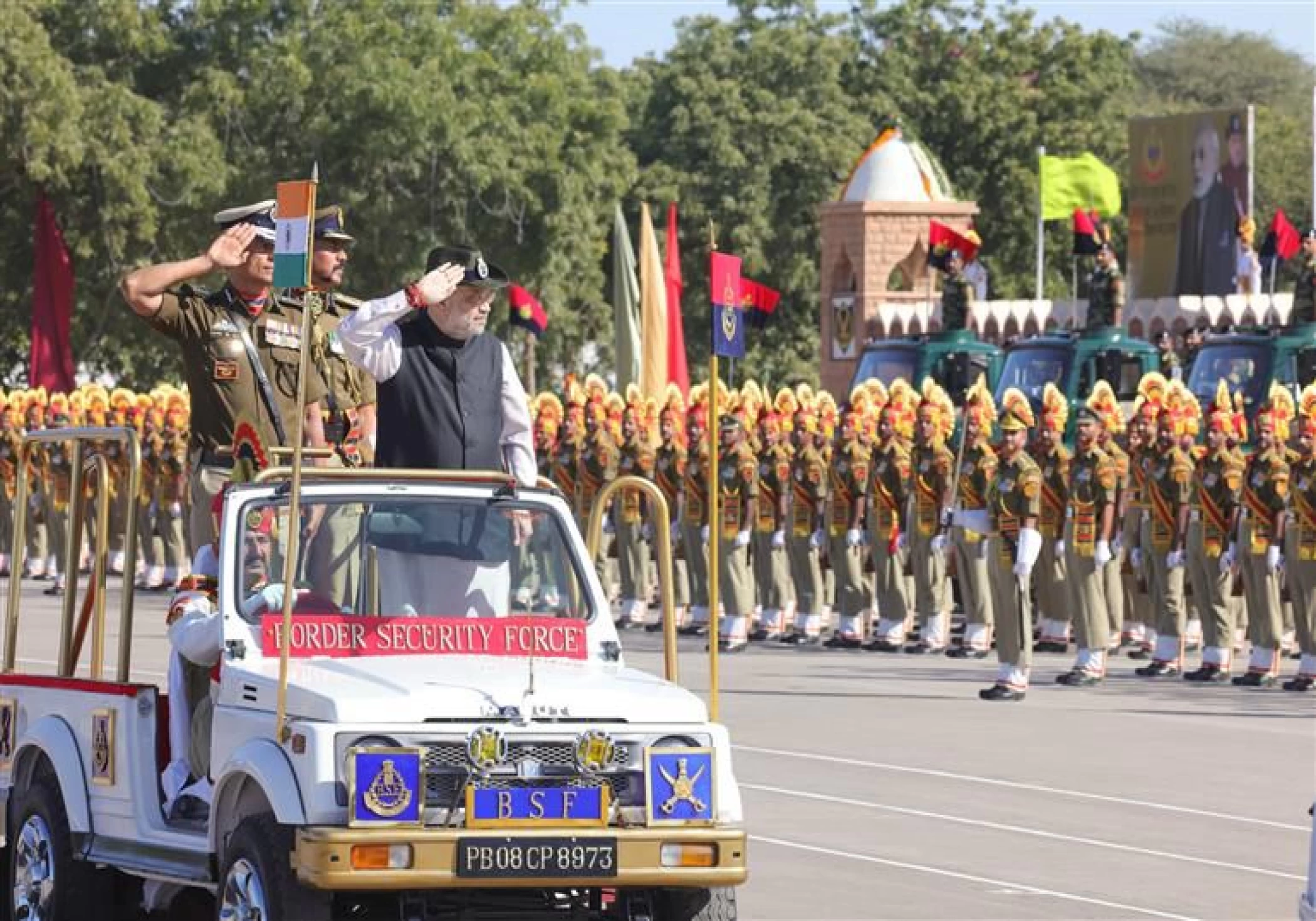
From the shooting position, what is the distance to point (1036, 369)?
33406 mm

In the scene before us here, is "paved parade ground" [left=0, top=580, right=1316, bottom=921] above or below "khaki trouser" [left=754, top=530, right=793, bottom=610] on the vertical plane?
below

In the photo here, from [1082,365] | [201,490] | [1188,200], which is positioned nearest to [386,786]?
[201,490]

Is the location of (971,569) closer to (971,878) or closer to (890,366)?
(890,366)

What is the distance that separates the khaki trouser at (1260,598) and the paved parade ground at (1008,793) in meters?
0.52

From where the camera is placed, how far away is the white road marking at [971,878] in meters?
12.1

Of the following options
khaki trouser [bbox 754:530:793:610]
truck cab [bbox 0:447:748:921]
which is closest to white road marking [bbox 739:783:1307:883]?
truck cab [bbox 0:447:748:921]

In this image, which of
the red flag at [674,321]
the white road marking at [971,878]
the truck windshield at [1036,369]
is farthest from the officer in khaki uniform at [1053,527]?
the red flag at [674,321]

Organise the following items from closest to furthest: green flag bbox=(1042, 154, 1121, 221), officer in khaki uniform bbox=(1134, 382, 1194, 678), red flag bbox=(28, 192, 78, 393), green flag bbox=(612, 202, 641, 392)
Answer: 1. officer in khaki uniform bbox=(1134, 382, 1194, 678)
2. green flag bbox=(612, 202, 641, 392)
3. green flag bbox=(1042, 154, 1121, 221)
4. red flag bbox=(28, 192, 78, 393)

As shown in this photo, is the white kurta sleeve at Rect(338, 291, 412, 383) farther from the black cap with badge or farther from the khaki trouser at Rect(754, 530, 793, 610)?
the khaki trouser at Rect(754, 530, 793, 610)

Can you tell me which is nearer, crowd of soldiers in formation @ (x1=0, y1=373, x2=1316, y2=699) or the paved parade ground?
the paved parade ground

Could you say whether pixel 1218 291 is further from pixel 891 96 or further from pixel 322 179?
pixel 891 96

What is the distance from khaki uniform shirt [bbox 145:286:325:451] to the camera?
1145 cm

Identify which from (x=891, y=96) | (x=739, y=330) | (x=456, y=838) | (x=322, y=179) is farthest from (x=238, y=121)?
(x=456, y=838)

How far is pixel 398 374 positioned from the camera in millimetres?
10859
